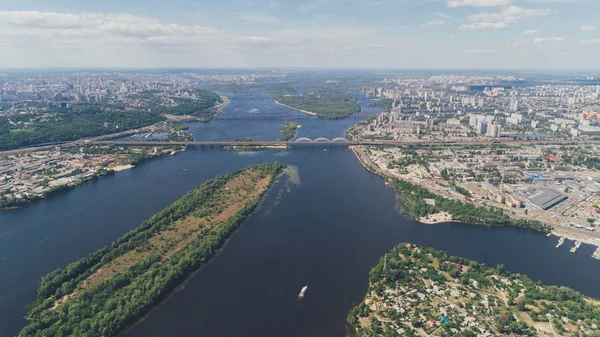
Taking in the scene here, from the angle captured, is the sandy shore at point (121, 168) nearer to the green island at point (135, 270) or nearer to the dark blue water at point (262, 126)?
the dark blue water at point (262, 126)

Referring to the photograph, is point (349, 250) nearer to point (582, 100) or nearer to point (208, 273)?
point (208, 273)

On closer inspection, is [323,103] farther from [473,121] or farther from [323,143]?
[323,143]

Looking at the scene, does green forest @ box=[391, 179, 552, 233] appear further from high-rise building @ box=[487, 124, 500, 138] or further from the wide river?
high-rise building @ box=[487, 124, 500, 138]

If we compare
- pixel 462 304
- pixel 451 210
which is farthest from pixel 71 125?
pixel 462 304

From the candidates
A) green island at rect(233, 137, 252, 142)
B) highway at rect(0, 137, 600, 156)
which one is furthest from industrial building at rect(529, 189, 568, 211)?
green island at rect(233, 137, 252, 142)

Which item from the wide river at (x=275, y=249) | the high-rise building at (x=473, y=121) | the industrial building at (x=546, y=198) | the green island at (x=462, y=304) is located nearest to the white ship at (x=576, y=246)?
the wide river at (x=275, y=249)
